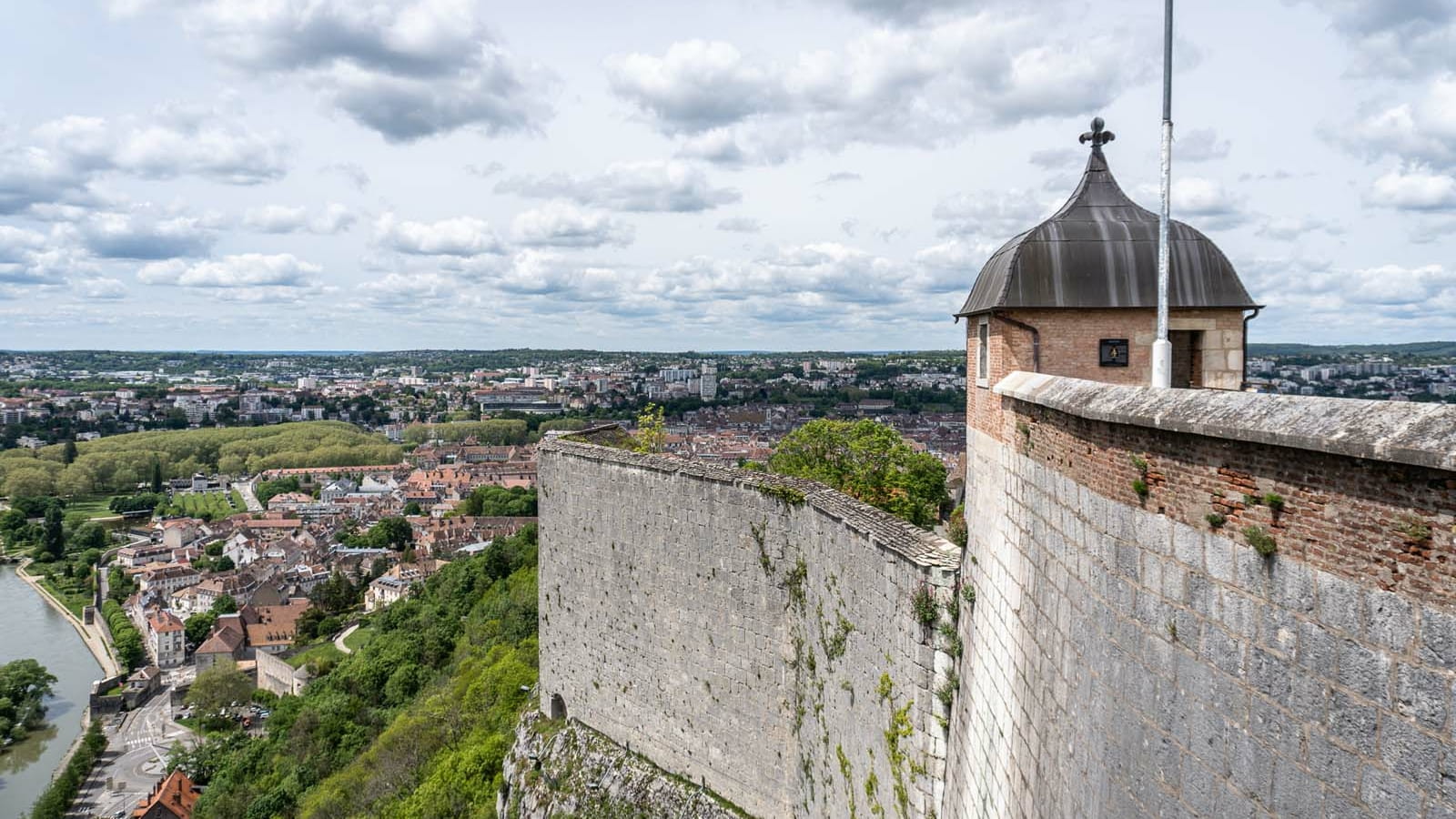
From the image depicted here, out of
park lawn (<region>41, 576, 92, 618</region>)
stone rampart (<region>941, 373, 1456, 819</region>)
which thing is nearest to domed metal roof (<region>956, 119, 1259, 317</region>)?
stone rampart (<region>941, 373, 1456, 819</region>)

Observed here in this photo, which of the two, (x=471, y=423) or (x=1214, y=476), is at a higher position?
(x=1214, y=476)

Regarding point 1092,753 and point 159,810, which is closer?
point 1092,753

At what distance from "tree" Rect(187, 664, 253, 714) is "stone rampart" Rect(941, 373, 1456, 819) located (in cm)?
6583

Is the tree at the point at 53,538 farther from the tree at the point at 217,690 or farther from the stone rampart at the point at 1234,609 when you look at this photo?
the stone rampart at the point at 1234,609

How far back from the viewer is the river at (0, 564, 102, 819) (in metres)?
51.8

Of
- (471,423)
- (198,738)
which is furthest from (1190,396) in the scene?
(471,423)

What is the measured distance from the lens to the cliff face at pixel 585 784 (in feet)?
49.2

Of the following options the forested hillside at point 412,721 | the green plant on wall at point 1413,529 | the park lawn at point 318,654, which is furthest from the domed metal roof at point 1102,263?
the park lawn at point 318,654

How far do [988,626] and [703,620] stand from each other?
738 centimetres

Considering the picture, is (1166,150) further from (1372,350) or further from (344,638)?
(344,638)

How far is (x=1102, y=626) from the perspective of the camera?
4848 mm

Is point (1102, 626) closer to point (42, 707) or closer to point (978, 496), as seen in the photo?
point (978, 496)

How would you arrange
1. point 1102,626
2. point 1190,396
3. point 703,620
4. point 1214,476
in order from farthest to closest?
1. point 703,620
2. point 1102,626
3. point 1190,396
4. point 1214,476

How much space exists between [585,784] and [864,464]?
9.39 m
